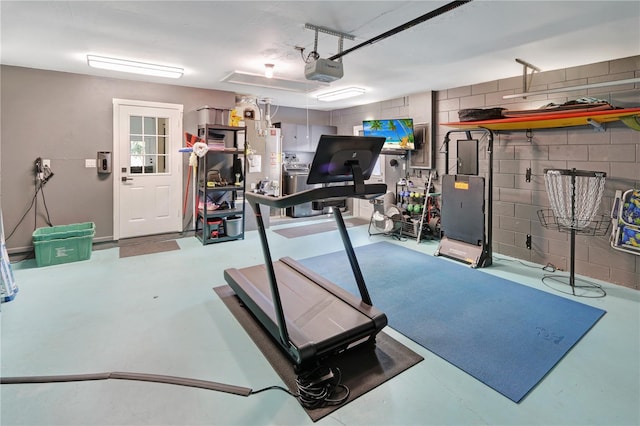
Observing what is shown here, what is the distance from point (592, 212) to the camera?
384cm

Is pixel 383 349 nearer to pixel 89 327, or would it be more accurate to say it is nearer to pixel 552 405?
pixel 552 405

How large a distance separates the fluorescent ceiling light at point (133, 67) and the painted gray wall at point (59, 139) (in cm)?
82

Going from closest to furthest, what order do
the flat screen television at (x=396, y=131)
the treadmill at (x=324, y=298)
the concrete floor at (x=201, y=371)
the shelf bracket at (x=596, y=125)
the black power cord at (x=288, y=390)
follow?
the concrete floor at (x=201, y=371), the black power cord at (x=288, y=390), the treadmill at (x=324, y=298), the shelf bracket at (x=596, y=125), the flat screen television at (x=396, y=131)

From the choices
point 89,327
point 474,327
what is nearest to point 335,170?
point 474,327

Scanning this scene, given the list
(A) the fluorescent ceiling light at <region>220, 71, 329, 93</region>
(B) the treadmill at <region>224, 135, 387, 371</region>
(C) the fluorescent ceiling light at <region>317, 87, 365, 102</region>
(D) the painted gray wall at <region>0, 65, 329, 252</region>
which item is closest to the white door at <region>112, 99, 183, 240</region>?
(D) the painted gray wall at <region>0, 65, 329, 252</region>

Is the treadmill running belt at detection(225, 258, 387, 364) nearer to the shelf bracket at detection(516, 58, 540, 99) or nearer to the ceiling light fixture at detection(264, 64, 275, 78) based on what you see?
the ceiling light fixture at detection(264, 64, 275, 78)

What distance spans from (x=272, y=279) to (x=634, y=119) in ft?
13.2

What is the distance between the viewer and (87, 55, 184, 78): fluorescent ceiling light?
424 centimetres

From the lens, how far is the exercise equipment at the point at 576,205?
3771mm

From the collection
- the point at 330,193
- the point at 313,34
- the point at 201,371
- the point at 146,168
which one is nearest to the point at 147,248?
the point at 146,168

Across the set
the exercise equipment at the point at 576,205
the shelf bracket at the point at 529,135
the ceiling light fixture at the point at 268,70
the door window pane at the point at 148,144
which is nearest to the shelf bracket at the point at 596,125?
the exercise equipment at the point at 576,205

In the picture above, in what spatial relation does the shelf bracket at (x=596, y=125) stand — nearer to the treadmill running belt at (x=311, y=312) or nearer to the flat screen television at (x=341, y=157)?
the flat screen television at (x=341, y=157)

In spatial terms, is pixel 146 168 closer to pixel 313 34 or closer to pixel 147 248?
pixel 147 248

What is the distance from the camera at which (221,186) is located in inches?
227
